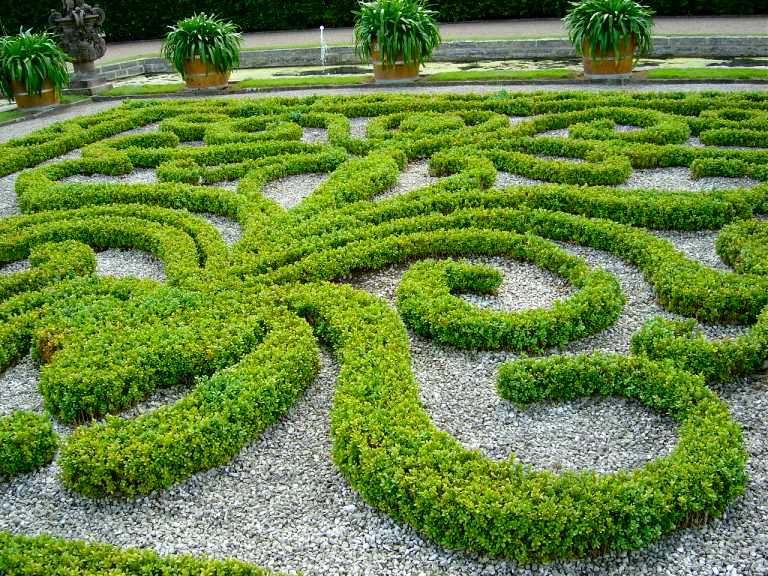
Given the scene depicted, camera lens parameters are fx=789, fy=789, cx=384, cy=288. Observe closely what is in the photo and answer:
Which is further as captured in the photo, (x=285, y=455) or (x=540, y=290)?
(x=540, y=290)

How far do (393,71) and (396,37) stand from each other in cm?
71

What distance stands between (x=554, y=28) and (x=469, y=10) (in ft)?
9.43

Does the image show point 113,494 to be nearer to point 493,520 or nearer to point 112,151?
point 493,520

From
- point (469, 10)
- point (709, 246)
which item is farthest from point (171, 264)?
point (469, 10)

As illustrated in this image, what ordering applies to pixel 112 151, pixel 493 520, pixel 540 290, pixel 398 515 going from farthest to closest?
pixel 112 151 < pixel 540 290 < pixel 398 515 < pixel 493 520

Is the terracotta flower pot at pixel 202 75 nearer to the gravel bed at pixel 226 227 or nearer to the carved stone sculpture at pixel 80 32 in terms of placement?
the carved stone sculpture at pixel 80 32

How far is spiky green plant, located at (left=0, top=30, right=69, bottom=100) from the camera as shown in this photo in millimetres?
12742

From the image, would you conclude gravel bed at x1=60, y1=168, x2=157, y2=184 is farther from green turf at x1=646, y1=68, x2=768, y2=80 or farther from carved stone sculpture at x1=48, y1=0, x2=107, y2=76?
green turf at x1=646, y1=68, x2=768, y2=80

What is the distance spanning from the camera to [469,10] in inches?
845

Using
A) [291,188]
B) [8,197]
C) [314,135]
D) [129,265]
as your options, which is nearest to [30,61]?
[8,197]

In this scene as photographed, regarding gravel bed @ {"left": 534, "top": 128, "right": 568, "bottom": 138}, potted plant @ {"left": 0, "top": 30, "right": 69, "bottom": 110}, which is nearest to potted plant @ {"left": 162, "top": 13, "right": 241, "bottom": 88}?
potted plant @ {"left": 0, "top": 30, "right": 69, "bottom": 110}

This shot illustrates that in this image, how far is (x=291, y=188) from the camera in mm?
8422

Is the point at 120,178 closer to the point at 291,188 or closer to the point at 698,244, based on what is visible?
the point at 291,188

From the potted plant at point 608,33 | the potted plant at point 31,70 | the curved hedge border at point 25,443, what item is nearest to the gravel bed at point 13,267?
the curved hedge border at point 25,443
